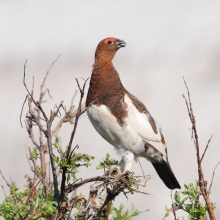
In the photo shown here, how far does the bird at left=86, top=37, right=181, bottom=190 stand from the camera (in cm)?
585

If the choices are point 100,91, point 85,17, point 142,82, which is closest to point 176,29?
point 85,17

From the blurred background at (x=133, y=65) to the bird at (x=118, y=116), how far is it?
17.3ft

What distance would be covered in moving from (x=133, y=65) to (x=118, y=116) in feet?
34.4

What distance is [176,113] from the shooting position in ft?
48.0

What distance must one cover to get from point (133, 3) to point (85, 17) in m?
1.94

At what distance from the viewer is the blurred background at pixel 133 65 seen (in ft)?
41.7

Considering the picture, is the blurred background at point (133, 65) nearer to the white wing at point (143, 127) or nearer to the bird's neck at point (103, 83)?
the white wing at point (143, 127)

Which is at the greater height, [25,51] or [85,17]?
[85,17]

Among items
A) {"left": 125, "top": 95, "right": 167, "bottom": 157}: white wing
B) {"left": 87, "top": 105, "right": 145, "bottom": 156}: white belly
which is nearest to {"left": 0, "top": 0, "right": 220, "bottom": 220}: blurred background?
{"left": 125, "top": 95, "right": 167, "bottom": 157}: white wing

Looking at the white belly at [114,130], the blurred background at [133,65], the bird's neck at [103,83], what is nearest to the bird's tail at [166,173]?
the white belly at [114,130]

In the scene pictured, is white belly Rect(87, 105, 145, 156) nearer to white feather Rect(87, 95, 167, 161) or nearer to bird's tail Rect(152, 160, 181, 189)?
white feather Rect(87, 95, 167, 161)

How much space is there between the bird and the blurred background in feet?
17.3

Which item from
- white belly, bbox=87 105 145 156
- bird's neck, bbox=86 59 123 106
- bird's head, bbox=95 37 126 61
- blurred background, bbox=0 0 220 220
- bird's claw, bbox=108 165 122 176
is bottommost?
bird's claw, bbox=108 165 122 176

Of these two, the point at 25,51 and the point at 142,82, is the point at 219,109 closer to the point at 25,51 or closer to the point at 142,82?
the point at 142,82
